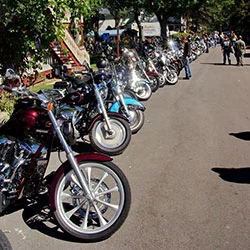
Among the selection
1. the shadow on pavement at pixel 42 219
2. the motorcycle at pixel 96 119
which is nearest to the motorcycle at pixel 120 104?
the motorcycle at pixel 96 119

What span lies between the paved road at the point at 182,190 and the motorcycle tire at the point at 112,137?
7.4 inches

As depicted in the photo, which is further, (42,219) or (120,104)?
(120,104)

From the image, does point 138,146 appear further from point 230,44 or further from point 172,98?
point 230,44

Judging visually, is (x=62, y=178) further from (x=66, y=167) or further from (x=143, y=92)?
(x=143, y=92)

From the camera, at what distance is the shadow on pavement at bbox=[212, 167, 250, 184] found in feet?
17.6

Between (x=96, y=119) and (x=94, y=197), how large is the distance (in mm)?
2696

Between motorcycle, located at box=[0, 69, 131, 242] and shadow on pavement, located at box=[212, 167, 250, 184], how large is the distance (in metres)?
2.05

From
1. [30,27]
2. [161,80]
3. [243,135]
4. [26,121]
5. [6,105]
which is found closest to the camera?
[26,121]

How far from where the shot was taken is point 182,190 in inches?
199

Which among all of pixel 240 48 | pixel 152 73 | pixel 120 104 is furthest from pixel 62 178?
pixel 240 48

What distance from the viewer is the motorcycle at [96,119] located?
633 centimetres

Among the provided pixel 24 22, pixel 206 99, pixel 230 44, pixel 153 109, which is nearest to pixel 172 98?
pixel 206 99

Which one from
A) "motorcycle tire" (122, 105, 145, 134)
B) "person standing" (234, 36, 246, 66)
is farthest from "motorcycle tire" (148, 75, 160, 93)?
"person standing" (234, 36, 246, 66)

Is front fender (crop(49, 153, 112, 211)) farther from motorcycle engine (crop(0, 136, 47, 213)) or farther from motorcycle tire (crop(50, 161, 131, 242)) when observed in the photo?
motorcycle engine (crop(0, 136, 47, 213))
